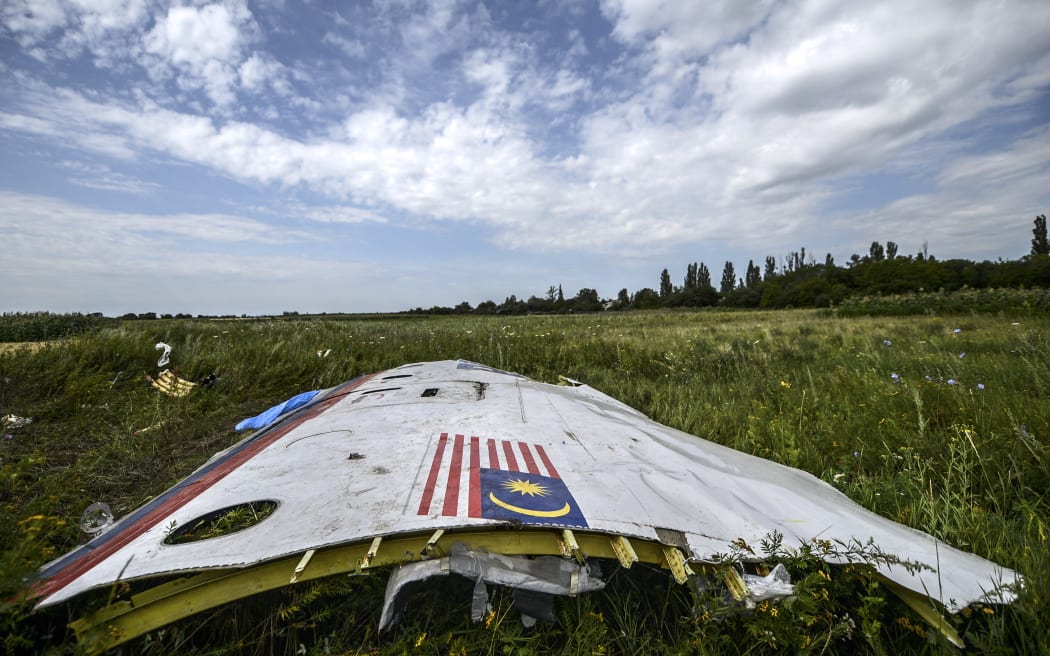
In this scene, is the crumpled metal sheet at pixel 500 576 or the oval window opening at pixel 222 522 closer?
the crumpled metal sheet at pixel 500 576

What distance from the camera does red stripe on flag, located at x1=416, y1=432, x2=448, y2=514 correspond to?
1532 mm

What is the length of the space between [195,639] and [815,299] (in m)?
50.6

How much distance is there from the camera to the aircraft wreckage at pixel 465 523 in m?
1.29

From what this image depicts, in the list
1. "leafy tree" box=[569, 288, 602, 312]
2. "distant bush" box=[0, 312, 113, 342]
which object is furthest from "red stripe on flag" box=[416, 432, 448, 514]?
"leafy tree" box=[569, 288, 602, 312]

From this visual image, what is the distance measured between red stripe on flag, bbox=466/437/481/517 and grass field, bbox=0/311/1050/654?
376 mm

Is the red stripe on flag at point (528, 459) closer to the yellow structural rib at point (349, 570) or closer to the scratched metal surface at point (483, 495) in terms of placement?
the scratched metal surface at point (483, 495)

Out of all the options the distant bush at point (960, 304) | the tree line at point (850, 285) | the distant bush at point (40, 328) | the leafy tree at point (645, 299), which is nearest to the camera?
the distant bush at point (40, 328)

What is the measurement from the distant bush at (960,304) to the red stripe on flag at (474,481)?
51.3 ft

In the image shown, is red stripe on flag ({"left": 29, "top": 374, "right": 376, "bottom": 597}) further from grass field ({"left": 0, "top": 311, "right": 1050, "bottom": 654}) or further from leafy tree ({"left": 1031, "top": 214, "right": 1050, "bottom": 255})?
leafy tree ({"left": 1031, "top": 214, "right": 1050, "bottom": 255})

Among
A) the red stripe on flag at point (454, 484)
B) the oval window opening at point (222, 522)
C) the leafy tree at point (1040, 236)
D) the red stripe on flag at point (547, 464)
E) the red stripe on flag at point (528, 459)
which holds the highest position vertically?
the leafy tree at point (1040, 236)

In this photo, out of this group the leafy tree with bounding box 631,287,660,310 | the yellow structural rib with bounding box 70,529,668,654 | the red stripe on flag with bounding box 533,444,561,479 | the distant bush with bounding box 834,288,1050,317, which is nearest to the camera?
the yellow structural rib with bounding box 70,529,668,654

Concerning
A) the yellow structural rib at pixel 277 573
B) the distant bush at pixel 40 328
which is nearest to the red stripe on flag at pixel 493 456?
the yellow structural rib at pixel 277 573

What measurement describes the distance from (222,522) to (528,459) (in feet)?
4.56

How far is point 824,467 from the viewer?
9.94ft
